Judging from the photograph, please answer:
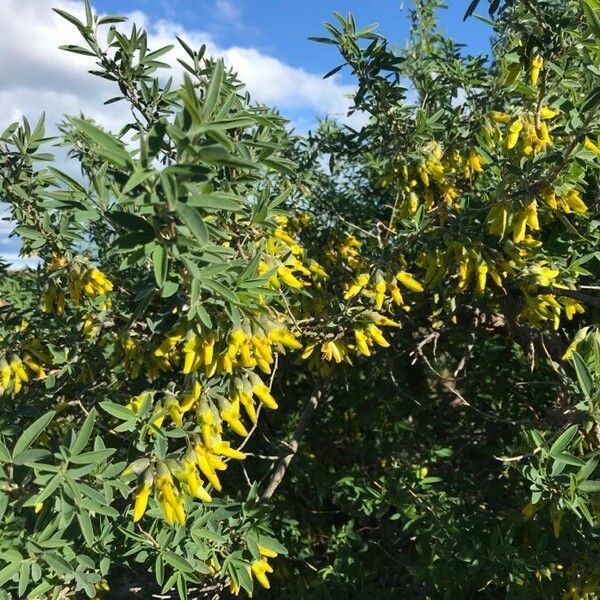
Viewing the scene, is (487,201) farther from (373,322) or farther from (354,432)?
(354,432)

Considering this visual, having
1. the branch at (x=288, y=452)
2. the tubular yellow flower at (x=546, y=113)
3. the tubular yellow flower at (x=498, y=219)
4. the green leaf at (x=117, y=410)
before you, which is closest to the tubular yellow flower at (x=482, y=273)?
the tubular yellow flower at (x=498, y=219)

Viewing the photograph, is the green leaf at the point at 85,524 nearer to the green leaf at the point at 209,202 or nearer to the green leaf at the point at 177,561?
the green leaf at the point at 177,561

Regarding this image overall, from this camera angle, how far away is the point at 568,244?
2.03 meters

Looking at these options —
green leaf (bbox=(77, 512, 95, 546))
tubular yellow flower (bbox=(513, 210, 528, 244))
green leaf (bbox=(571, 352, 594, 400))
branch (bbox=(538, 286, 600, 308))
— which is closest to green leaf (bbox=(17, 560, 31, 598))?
green leaf (bbox=(77, 512, 95, 546))

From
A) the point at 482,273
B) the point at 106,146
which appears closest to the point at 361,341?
the point at 482,273

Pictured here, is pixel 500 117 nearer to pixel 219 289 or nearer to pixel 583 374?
→ pixel 583 374

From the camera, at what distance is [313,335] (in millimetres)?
1899

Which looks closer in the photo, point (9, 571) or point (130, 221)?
point (130, 221)

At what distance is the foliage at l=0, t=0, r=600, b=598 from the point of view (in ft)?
4.25

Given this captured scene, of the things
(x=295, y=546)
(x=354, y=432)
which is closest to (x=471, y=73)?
(x=354, y=432)

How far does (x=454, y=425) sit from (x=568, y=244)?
1152 mm

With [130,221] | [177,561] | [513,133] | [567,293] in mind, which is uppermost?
[513,133]

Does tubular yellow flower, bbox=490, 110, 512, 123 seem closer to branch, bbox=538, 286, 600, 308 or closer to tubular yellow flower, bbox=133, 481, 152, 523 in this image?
branch, bbox=538, 286, 600, 308

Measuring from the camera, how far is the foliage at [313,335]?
4.25 feet
